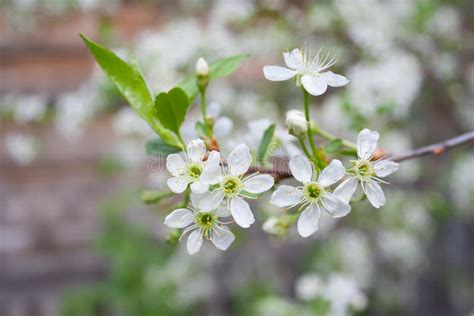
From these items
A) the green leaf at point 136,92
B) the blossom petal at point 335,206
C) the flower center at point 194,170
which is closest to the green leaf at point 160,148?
the green leaf at point 136,92

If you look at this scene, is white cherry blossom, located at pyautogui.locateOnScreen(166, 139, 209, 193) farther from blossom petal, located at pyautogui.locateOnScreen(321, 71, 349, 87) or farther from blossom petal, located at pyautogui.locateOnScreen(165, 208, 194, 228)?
blossom petal, located at pyautogui.locateOnScreen(321, 71, 349, 87)

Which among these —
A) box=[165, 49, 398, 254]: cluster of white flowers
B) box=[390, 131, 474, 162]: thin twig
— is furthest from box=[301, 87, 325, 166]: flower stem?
box=[390, 131, 474, 162]: thin twig

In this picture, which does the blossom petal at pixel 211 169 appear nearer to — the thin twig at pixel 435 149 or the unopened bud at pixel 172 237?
the unopened bud at pixel 172 237

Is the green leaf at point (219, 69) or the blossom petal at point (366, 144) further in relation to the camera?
the green leaf at point (219, 69)


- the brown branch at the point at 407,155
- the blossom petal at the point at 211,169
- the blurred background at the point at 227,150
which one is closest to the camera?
the blossom petal at the point at 211,169

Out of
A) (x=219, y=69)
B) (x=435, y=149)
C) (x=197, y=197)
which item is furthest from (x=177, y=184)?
(x=435, y=149)

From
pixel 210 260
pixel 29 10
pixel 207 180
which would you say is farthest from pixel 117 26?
pixel 207 180

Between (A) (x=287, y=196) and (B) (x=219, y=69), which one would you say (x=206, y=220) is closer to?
(A) (x=287, y=196)
